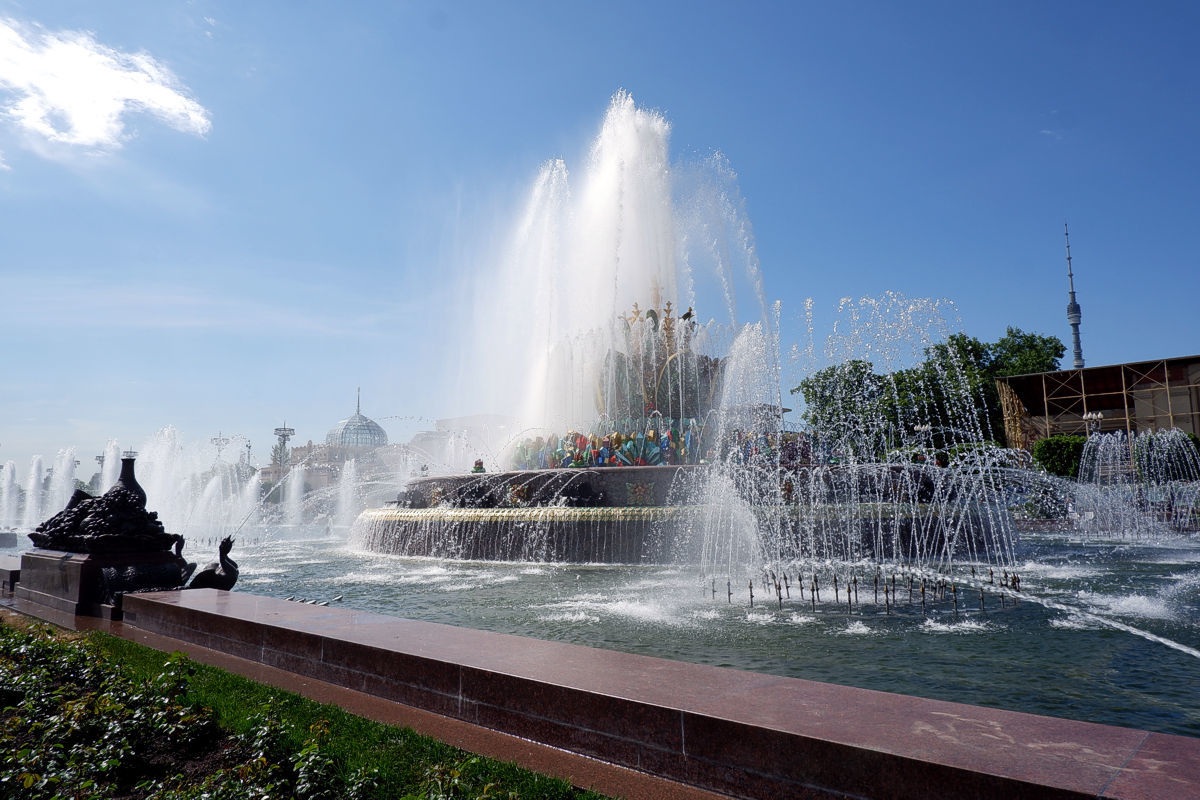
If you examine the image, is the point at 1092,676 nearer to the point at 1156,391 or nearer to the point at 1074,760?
the point at 1074,760

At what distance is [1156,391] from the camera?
127 feet

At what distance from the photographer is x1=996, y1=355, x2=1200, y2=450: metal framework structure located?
37656mm

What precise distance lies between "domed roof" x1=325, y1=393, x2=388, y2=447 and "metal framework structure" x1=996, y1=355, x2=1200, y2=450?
342ft

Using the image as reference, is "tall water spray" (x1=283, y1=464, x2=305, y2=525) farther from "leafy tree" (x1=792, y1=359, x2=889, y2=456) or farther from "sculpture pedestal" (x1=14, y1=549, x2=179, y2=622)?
"sculpture pedestal" (x1=14, y1=549, x2=179, y2=622)

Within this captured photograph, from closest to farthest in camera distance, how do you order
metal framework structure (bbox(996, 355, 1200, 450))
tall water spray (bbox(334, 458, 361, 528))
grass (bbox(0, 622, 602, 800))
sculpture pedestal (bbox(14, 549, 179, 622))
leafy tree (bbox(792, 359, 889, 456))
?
grass (bbox(0, 622, 602, 800)) < sculpture pedestal (bbox(14, 549, 179, 622)) < metal framework structure (bbox(996, 355, 1200, 450)) < leafy tree (bbox(792, 359, 889, 456)) < tall water spray (bbox(334, 458, 361, 528))

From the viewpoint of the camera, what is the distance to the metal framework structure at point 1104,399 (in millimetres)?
37656

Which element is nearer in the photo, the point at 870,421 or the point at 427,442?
the point at 870,421

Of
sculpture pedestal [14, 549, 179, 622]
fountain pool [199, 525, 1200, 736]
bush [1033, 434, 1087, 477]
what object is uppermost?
bush [1033, 434, 1087, 477]

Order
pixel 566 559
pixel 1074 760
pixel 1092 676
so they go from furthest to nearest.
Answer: pixel 566 559
pixel 1092 676
pixel 1074 760

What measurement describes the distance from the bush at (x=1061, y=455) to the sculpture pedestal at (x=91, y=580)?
34.2 meters

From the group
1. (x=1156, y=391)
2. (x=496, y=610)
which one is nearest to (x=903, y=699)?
(x=496, y=610)

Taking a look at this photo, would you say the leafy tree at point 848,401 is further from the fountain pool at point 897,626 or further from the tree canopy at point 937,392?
the fountain pool at point 897,626

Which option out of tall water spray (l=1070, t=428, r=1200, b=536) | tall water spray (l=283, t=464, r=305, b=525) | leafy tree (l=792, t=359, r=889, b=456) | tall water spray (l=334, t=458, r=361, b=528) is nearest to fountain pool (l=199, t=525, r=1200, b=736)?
tall water spray (l=1070, t=428, r=1200, b=536)

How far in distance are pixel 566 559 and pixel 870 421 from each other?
38068 millimetres
